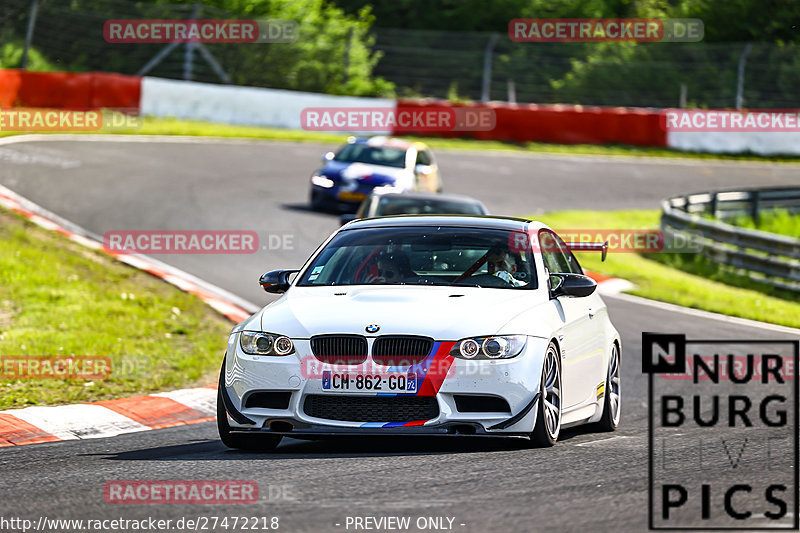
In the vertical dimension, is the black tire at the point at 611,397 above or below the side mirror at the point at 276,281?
below

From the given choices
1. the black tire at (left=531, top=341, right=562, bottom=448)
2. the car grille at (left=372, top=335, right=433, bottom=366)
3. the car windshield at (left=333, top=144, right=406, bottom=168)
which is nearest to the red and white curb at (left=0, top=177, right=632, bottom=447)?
the car grille at (left=372, top=335, right=433, bottom=366)

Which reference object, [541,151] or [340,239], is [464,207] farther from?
[541,151]

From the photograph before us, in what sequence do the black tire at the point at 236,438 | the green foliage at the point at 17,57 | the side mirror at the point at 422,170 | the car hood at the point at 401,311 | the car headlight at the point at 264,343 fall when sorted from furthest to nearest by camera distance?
the green foliage at the point at 17,57, the side mirror at the point at 422,170, the black tire at the point at 236,438, the car headlight at the point at 264,343, the car hood at the point at 401,311

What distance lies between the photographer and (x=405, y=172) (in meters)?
23.2

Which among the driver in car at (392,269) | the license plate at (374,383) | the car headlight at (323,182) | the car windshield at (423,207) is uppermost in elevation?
the driver in car at (392,269)

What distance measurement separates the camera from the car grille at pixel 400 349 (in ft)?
22.9

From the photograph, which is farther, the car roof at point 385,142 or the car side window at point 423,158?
the car roof at point 385,142

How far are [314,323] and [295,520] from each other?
6.52 ft

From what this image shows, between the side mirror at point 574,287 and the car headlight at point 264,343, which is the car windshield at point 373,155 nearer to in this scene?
the side mirror at point 574,287

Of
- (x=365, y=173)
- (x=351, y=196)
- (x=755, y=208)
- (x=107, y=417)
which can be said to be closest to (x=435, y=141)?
(x=755, y=208)

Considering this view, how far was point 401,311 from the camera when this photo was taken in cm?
720

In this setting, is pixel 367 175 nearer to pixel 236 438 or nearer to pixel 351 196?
pixel 351 196

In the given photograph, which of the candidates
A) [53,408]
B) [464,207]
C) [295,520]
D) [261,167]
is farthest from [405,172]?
[295,520]

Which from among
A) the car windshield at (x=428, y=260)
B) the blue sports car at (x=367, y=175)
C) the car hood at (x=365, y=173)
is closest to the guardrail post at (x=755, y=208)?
the blue sports car at (x=367, y=175)
